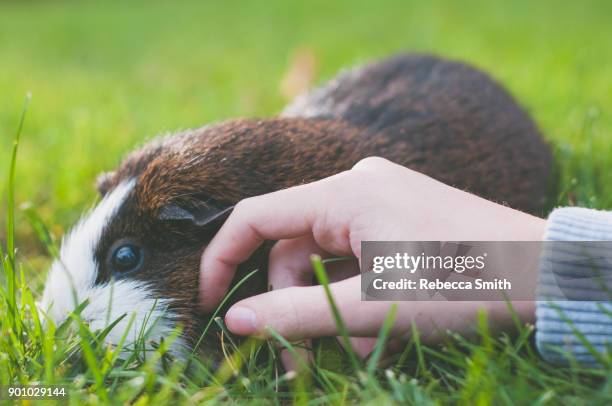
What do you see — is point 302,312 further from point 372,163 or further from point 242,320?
point 372,163

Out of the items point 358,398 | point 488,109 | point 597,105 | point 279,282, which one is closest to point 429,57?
point 488,109

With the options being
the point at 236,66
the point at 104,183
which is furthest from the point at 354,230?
the point at 236,66

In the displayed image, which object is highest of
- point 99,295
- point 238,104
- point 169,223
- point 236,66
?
point 236,66

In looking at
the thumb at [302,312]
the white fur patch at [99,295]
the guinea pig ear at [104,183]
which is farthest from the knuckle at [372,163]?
the guinea pig ear at [104,183]

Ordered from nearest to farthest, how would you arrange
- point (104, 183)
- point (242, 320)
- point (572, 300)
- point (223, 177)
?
1. point (572, 300)
2. point (242, 320)
3. point (223, 177)
4. point (104, 183)

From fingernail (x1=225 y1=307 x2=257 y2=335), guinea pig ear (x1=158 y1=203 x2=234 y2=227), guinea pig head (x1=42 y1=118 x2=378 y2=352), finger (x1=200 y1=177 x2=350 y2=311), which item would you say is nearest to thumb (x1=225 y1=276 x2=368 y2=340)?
fingernail (x1=225 y1=307 x2=257 y2=335)

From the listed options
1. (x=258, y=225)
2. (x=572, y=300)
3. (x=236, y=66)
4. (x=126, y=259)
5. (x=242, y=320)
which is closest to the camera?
(x=572, y=300)

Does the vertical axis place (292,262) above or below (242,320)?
above
